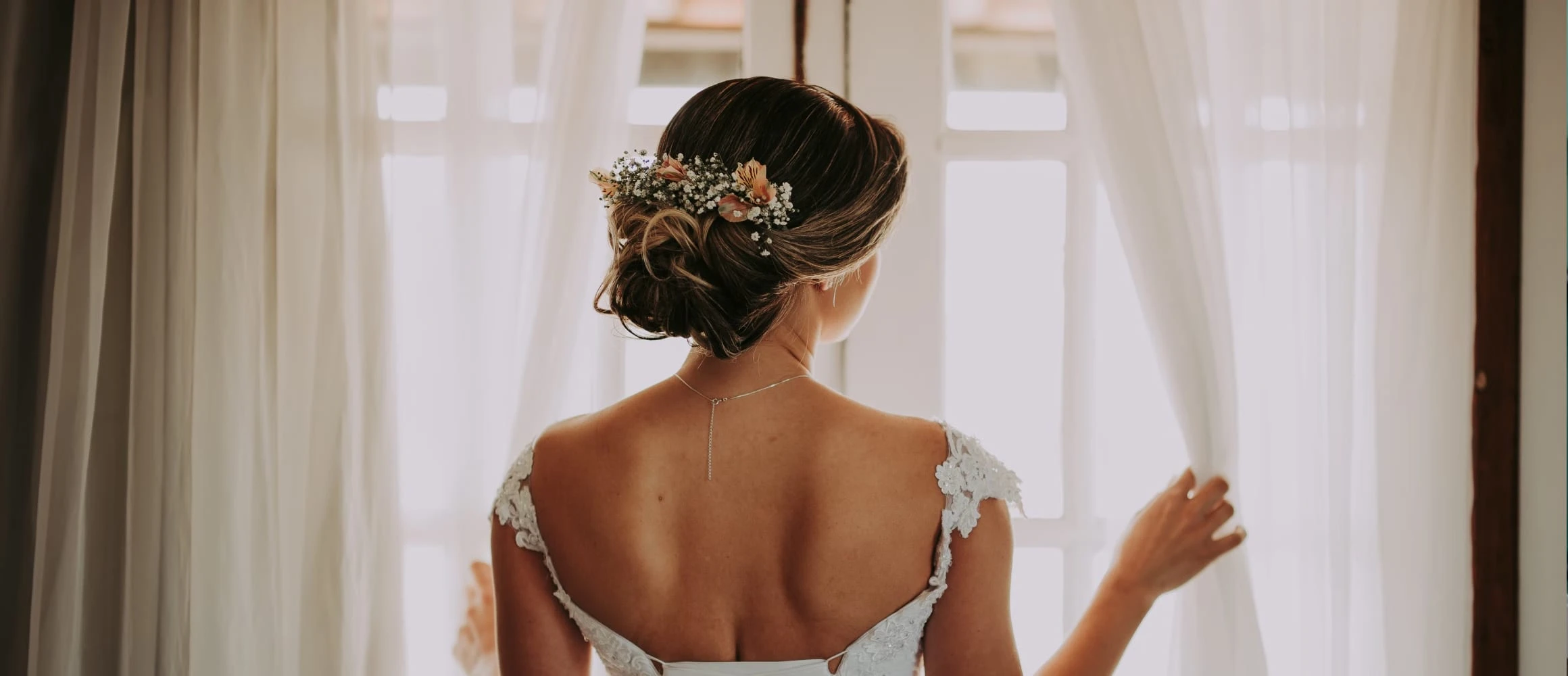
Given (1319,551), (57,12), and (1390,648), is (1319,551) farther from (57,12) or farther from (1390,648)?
(57,12)

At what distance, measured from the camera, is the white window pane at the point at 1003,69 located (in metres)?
1.83

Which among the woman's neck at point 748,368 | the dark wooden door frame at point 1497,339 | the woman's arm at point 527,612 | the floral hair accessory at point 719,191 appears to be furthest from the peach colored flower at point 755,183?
the dark wooden door frame at point 1497,339

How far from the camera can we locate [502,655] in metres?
1.27

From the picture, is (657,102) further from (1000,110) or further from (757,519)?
(757,519)

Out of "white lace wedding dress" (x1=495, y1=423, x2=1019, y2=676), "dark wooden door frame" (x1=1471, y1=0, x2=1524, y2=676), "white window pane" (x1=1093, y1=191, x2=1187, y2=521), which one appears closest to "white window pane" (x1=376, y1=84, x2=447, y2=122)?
"white lace wedding dress" (x1=495, y1=423, x2=1019, y2=676)

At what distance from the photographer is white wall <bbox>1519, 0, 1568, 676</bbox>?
1.70 metres

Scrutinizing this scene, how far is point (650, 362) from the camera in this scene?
1.81 metres

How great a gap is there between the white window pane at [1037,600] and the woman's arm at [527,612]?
964mm

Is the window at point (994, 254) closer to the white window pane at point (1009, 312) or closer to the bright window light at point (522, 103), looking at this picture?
the white window pane at point (1009, 312)

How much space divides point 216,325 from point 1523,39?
2448 millimetres

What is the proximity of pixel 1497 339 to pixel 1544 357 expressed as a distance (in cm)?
10

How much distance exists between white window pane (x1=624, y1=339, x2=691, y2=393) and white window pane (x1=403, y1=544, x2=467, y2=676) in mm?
467

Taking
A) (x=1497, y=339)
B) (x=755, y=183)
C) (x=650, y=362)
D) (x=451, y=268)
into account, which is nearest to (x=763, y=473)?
(x=755, y=183)

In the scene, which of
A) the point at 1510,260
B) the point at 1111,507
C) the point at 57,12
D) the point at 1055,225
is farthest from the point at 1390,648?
the point at 57,12
